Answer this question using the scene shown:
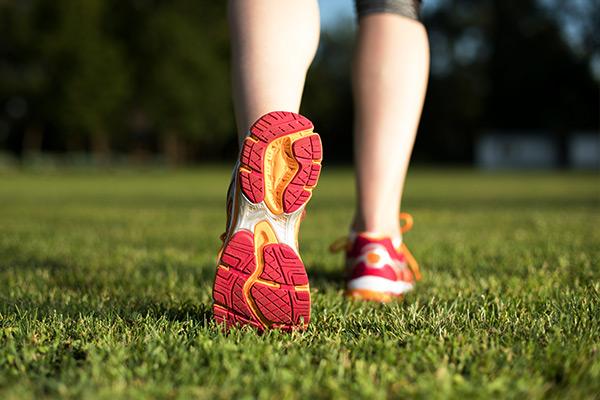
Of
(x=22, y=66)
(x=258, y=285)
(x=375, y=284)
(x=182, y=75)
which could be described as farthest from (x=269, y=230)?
(x=22, y=66)

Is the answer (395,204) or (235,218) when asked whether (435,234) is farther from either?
(235,218)

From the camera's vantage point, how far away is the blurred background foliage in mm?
34625

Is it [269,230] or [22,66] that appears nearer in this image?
[269,230]

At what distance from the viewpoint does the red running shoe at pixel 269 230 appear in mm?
1410

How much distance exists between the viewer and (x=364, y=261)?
208 centimetres

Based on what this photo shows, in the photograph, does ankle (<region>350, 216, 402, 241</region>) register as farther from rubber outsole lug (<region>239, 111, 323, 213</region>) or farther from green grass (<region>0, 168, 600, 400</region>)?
rubber outsole lug (<region>239, 111, 323, 213</region>)

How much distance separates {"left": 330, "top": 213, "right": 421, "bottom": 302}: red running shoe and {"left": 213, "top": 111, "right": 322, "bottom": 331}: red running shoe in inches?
23.4

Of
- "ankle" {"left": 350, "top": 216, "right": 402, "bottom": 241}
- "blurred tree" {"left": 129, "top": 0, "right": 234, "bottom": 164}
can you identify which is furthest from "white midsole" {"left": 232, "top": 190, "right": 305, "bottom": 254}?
"blurred tree" {"left": 129, "top": 0, "right": 234, "bottom": 164}

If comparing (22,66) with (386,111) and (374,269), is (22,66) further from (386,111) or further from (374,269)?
(374,269)

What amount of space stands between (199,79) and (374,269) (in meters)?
36.3

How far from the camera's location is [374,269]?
6.72ft

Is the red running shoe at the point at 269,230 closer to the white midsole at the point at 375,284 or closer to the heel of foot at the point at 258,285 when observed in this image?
the heel of foot at the point at 258,285

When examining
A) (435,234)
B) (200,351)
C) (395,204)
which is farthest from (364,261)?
(435,234)

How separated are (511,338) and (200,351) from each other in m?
0.62
